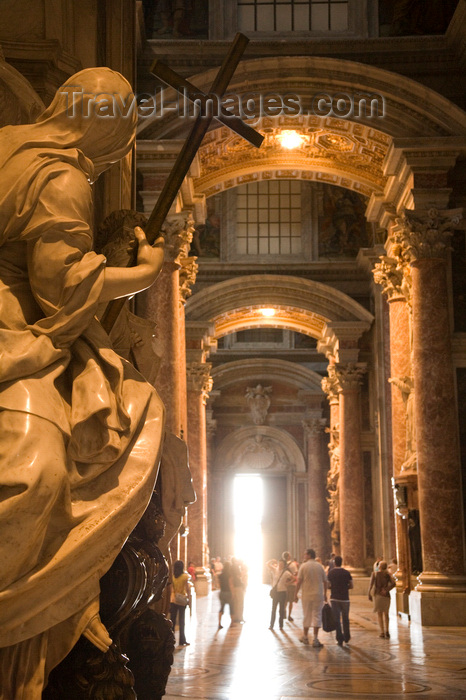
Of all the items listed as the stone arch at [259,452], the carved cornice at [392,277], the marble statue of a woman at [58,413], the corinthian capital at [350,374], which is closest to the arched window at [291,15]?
Result: the carved cornice at [392,277]

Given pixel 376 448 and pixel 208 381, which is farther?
pixel 208 381

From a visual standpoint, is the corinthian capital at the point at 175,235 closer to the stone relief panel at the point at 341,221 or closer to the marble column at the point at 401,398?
the marble column at the point at 401,398

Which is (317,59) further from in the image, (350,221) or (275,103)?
(350,221)

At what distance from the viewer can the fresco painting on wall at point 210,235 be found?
25.0 metres

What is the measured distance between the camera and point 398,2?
1552cm

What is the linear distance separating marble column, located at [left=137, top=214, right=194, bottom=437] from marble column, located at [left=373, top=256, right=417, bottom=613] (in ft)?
11.9

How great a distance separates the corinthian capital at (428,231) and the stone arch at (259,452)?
2174 centimetres

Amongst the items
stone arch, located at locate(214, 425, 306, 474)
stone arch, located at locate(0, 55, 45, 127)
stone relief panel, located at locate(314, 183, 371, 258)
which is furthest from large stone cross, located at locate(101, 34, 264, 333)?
stone arch, located at locate(214, 425, 306, 474)

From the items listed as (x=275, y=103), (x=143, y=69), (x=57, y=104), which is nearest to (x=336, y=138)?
(x=275, y=103)

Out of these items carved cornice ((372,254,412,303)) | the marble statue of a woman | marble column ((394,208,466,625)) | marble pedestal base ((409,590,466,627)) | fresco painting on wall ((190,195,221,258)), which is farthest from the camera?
fresco painting on wall ((190,195,221,258))

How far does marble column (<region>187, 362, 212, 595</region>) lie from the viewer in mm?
22953

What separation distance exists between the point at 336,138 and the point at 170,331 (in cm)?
478

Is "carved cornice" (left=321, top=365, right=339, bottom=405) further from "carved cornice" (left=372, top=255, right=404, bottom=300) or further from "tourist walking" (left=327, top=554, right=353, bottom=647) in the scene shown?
"tourist walking" (left=327, top=554, right=353, bottom=647)

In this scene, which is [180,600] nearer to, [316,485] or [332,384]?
[332,384]
